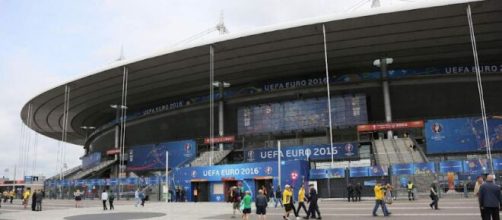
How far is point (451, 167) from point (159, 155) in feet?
133

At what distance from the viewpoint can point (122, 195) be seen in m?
46.9

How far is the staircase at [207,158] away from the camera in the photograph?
54594 mm

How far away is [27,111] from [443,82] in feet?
189

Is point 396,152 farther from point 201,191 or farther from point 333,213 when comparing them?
point 333,213

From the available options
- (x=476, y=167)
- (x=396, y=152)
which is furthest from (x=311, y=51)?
(x=476, y=167)

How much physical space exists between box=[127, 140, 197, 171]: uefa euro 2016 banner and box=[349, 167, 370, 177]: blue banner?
29.1 metres

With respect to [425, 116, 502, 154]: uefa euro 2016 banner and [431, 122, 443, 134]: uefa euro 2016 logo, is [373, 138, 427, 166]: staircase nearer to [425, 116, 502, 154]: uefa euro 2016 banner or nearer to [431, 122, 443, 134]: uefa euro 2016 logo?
[425, 116, 502, 154]: uefa euro 2016 banner

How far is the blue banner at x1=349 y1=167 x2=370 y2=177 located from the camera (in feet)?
114

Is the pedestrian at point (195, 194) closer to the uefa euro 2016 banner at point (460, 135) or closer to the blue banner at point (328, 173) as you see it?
the blue banner at point (328, 173)

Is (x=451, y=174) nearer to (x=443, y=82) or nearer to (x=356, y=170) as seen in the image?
(x=356, y=170)

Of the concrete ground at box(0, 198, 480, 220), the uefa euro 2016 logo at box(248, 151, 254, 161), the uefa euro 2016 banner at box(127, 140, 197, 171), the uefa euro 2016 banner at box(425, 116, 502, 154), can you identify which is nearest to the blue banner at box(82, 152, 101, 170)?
the uefa euro 2016 banner at box(127, 140, 197, 171)

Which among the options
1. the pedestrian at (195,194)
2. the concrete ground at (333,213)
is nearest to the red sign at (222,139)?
the pedestrian at (195,194)

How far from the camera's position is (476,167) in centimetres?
3162

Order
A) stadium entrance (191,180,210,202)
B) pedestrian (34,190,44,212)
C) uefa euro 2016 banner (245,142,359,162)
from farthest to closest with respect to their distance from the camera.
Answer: uefa euro 2016 banner (245,142,359,162) < stadium entrance (191,180,210,202) < pedestrian (34,190,44,212)
